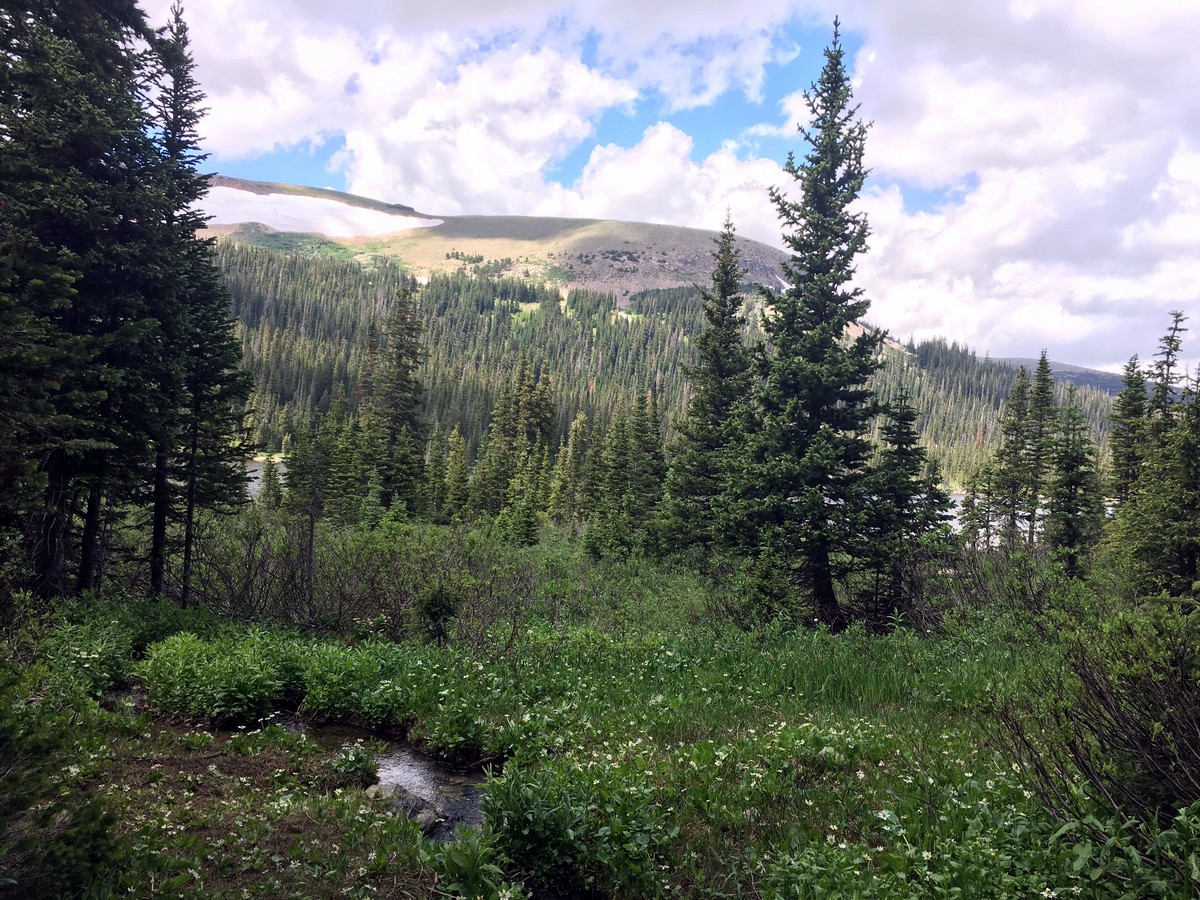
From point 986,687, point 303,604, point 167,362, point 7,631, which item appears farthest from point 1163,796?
point 167,362

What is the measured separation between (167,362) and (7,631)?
20.7 ft

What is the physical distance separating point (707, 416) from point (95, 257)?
20367 millimetres

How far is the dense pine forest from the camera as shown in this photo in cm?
Answer: 434

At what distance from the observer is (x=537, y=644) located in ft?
38.7

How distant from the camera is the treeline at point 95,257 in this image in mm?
10523

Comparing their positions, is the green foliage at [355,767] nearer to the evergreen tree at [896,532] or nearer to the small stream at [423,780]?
the small stream at [423,780]

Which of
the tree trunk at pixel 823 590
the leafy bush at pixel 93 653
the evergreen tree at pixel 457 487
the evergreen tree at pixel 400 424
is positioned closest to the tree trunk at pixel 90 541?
the leafy bush at pixel 93 653

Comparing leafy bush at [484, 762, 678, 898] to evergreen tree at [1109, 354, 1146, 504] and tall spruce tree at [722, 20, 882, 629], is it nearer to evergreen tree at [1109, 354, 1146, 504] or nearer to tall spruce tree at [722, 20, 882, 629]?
tall spruce tree at [722, 20, 882, 629]

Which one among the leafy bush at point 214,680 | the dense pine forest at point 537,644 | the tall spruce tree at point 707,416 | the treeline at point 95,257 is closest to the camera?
the dense pine forest at point 537,644

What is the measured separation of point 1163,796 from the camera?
3994 mm

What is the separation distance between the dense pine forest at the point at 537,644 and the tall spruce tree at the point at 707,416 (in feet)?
0.52

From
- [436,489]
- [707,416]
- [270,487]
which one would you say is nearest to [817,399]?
[707,416]

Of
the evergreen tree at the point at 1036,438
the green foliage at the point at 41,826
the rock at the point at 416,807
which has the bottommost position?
the rock at the point at 416,807

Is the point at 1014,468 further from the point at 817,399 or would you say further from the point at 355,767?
the point at 355,767
